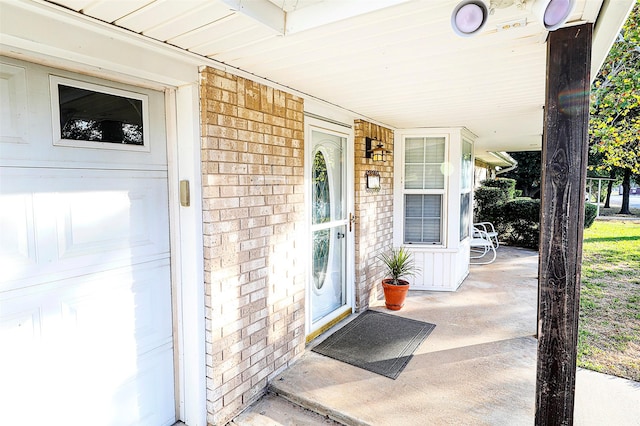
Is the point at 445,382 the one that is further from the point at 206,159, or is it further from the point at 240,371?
the point at 206,159

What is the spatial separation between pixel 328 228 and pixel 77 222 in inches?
93.3

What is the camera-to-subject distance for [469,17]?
4.68 ft

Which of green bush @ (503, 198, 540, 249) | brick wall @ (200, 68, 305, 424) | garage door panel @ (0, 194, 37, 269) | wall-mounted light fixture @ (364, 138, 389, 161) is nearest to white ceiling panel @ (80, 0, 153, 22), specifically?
brick wall @ (200, 68, 305, 424)

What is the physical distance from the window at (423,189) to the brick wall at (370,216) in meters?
0.33

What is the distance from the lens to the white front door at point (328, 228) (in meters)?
3.58

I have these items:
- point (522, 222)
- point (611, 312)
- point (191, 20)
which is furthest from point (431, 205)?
point (522, 222)

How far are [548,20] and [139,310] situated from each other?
2535 mm

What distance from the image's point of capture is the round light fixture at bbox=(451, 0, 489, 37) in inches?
55.0

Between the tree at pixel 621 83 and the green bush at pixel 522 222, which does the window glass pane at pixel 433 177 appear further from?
the green bush at pixel 522 222

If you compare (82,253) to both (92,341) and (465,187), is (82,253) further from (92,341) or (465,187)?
(465,187)

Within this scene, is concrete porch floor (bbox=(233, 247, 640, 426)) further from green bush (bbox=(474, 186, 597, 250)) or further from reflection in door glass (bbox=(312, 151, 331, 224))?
green bush (bbox=(474, 186, 597, 250))

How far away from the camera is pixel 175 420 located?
240 centimetres

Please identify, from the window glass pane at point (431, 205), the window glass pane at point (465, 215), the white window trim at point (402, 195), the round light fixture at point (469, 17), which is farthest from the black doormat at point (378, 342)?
the round light fixture at point (469, 17)

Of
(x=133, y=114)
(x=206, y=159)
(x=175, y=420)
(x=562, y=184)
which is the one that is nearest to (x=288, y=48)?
(x=206, y=159)
